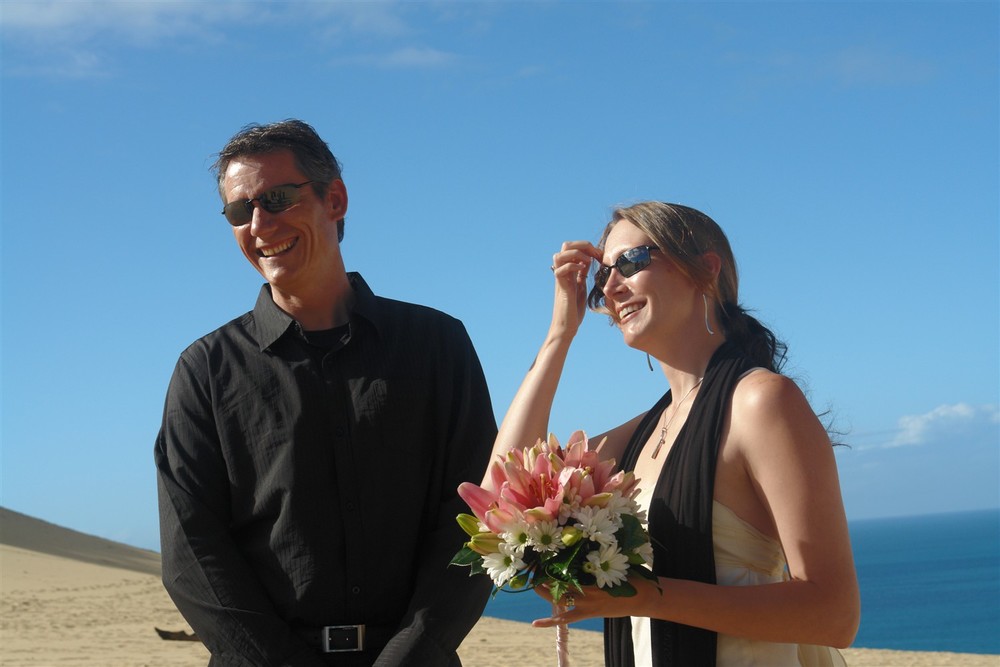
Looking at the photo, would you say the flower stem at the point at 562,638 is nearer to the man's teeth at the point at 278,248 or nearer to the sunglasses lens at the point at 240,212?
the man's teeth at the point at 278,248

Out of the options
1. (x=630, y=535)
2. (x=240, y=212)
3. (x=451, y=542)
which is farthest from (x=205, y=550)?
(x=630, y=535)

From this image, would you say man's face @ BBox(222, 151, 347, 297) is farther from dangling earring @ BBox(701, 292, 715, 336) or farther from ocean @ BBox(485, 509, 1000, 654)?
ocean @ BBox(485, 509, 1000, 654)

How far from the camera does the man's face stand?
3.96 meters

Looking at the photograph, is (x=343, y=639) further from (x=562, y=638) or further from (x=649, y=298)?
(x=649, y=298)

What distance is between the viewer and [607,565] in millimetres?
2924

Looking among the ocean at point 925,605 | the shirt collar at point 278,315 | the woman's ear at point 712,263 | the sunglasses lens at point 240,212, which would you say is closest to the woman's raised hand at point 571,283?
the woman's ear at point 712,263

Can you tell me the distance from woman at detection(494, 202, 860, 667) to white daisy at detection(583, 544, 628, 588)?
68 millimetres

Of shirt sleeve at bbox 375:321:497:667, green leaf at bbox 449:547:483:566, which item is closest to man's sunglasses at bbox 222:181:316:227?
shirt sleeve at bbox 375:321:497:667

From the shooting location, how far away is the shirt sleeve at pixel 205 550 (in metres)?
3.68

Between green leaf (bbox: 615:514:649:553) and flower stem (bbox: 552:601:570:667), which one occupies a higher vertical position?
green leaf (bbox: 615:514:649:553)

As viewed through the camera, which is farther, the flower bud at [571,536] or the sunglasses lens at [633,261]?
the sunglasses lens at [633,261]

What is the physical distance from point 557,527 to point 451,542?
2.94 feet

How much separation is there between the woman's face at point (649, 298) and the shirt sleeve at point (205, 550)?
4.92ft

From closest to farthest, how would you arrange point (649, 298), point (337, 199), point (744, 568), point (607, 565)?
point (607, 565) → point (744, 568) → point (649, 298) → point (337, 199)
